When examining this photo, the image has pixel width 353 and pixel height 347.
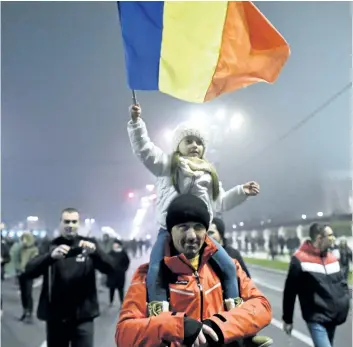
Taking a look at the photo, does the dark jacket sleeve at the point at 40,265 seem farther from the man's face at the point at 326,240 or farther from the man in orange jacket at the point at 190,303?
the man's face at the point at 326,240

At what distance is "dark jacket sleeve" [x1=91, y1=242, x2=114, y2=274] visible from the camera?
373 cm

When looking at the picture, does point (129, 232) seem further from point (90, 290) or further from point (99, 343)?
point (90, 290)

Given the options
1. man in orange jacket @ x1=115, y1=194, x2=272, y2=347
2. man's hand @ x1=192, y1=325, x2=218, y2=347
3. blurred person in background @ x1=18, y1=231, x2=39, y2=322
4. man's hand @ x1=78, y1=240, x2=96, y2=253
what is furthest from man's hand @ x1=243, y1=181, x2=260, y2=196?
blurred person in background @ x1=18, y1=231, x2=39, y2=322

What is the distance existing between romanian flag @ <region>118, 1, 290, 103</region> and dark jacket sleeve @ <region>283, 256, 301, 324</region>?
5.52ft

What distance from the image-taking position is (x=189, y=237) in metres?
2.02

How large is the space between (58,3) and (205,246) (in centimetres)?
597

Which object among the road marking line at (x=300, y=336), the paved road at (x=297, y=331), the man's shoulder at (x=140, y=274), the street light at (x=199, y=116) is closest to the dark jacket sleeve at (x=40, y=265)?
the man's shoulder at (x=140, y=274)

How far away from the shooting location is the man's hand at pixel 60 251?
11.6ft

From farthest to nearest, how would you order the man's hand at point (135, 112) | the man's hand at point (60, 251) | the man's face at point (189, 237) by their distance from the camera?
1. the man's hand at point (60, 251)
2. the man's hand at point (135, 112)
3. the man's face at point (189, 237)

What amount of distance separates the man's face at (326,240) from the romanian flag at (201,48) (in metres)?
1.50

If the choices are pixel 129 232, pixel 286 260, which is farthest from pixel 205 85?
pixel 286 260

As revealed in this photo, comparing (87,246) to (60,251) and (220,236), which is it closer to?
(60,251)

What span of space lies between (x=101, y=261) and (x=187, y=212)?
186 cm

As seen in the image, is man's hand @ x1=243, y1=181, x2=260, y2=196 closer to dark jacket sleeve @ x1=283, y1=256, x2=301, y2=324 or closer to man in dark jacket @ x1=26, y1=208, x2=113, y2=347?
man in dark jacket @ x1=26, y1=208, x2=113, y2=347
